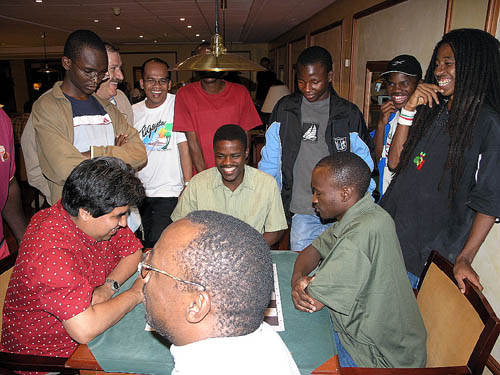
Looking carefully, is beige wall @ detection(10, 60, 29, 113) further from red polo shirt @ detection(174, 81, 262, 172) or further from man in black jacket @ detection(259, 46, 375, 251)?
man in black jacket @ detection(259, 46, 375, 251)

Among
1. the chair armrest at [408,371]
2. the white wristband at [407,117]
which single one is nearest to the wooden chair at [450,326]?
the chair armrest at [408,371]

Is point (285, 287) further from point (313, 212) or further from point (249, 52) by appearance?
point (249, 52)

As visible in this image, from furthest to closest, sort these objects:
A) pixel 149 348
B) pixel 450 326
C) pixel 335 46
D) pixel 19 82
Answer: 1. pixel 19 82
2. pixel 335 46
3. pixel 450 326
4. pixel 149 348

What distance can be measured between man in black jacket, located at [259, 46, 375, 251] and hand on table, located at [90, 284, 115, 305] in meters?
1.36

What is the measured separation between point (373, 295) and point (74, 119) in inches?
67.3

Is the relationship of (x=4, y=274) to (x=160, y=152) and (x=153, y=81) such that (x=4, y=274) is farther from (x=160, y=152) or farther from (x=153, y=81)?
(x=153, y=81)

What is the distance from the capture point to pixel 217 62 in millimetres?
1956

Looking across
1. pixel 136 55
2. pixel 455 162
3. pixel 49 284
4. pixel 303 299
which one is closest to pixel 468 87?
pixel 455 162

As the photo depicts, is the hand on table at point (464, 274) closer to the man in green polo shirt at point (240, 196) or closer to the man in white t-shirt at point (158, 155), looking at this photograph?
the man in green polo shirt at point (240, 196)

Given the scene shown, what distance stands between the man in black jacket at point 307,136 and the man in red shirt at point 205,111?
467 mm

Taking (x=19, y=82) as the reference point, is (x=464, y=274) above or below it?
below

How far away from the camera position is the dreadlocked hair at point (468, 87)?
160 cm

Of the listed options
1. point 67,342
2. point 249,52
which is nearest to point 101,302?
point 67,342

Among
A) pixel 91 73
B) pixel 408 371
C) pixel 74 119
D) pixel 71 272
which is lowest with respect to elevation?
pixel 408 371
